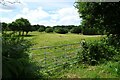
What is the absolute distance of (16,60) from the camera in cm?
745

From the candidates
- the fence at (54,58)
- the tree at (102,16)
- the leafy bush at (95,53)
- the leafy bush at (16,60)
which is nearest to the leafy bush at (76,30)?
the leafy bush at (95,53)

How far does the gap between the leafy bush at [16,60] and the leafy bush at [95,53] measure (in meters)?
6.99

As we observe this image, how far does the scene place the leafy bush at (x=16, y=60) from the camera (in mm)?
7176

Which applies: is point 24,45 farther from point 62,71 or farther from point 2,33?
point 62,71

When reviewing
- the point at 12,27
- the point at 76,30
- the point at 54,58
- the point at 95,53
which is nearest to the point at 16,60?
the point at 12,27

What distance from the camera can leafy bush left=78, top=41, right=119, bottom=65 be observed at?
14918 millimetres

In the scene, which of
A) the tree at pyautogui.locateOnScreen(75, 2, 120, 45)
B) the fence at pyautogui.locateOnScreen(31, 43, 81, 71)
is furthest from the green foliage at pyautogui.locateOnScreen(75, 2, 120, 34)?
the fence at pyautogui.locateOnScreen(31, 43, 81, 71)

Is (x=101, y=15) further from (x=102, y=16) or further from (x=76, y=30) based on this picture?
(x=76, y=30)

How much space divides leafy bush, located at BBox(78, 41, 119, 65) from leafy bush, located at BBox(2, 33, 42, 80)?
6.99 m

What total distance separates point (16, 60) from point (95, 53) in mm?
8394

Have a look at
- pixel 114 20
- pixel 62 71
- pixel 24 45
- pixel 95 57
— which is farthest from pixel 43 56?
pixel 24 45

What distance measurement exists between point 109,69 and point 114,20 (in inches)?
73.0

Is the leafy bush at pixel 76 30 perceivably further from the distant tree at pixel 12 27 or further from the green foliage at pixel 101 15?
the distant tree at pixel 12 27

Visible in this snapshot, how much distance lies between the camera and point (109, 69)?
11773mm
